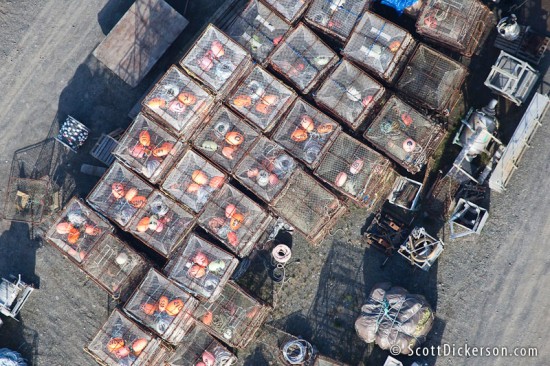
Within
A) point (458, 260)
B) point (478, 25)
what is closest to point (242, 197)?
point (458, 260)

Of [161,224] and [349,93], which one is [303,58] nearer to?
[349,93]

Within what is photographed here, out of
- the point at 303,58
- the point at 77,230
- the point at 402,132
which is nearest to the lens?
the point at 402,132

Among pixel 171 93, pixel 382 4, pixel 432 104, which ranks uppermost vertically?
pixel 382 4

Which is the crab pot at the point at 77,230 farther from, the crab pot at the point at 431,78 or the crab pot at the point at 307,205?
the crab pot at the point at 431,78

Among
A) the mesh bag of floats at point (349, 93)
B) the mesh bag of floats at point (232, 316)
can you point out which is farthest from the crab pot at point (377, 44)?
the mesh bag of floats at point (232, 316)

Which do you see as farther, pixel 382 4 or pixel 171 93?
pixel 382 4

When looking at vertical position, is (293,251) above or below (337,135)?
below

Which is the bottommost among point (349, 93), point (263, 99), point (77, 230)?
point (77, 230)

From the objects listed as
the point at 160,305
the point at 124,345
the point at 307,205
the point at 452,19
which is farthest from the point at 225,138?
the point at 452,19

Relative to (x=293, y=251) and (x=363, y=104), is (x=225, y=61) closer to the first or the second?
(x=363, y=104)
